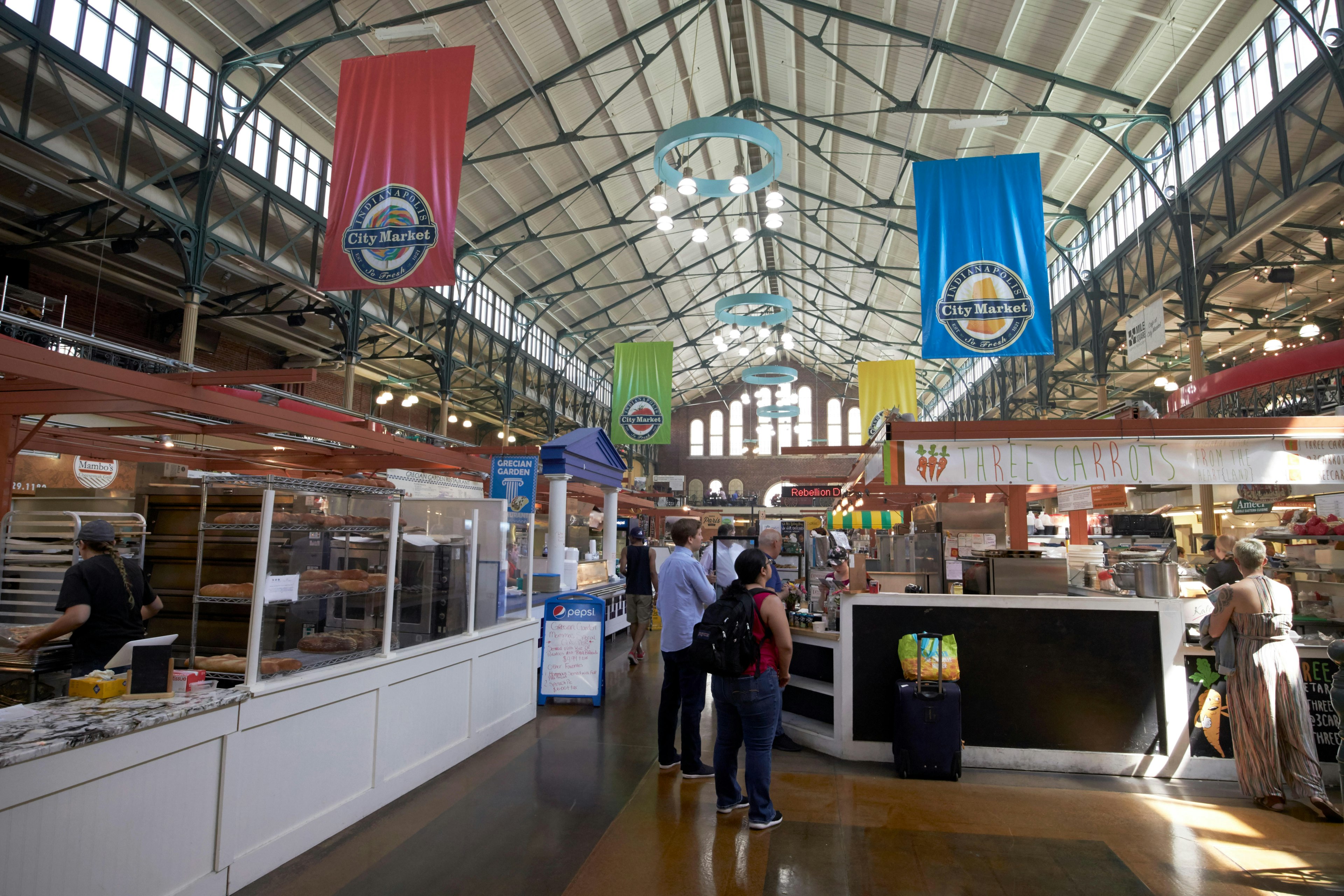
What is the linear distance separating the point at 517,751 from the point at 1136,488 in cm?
1880

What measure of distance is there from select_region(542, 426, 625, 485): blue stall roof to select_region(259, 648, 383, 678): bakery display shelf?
4.46m

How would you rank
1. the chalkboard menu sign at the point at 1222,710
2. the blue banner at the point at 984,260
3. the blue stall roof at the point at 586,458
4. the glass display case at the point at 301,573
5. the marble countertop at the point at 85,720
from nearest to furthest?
1. the marble countertop at the point at 85,720
2. the glass display case at the point at 301,573
3. the chalkboard menu sign at the point at 1222,710
4. the blue banner at the point at 984,260
5. the blue stall roof at the point at 586,458

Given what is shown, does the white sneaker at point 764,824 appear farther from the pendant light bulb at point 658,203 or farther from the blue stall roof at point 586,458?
the pendant light bulb at point 658,203

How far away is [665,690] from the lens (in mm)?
4672

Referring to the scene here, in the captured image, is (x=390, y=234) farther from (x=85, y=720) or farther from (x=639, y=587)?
(x=85, y=720)

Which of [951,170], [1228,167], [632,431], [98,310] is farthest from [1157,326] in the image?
[98,310]

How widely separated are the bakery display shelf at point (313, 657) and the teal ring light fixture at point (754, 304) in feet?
32.7

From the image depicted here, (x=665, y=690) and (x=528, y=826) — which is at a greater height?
(x=665, y=690)

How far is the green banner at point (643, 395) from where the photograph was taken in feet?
52.3

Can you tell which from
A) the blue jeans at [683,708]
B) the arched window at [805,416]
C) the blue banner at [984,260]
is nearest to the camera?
the blue jeans at [683,708]

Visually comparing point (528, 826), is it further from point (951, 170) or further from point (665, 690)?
point (951, 170)

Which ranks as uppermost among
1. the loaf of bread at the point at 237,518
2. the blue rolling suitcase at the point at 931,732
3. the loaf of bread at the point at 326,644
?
the loaf of bread at the point at 237,518

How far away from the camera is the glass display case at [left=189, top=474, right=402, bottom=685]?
337 cm

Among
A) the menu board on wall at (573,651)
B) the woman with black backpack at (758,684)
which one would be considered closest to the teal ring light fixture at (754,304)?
the menu board on wall at (573,651)
